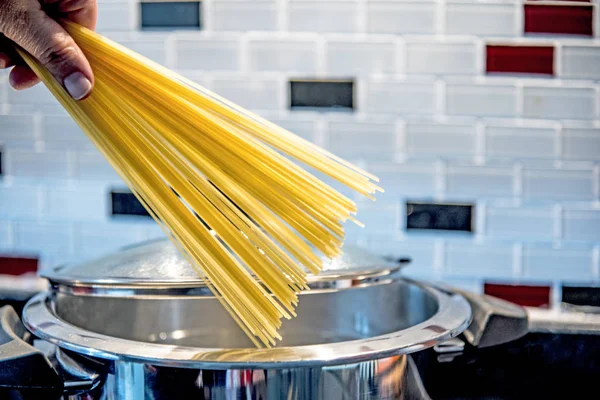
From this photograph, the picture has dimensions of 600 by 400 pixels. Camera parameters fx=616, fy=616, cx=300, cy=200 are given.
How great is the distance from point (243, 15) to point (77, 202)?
1.47 feet

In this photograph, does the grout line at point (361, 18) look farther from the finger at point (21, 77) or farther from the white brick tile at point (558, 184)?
the finger at point (21, 77)

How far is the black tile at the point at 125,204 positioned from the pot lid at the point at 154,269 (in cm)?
40

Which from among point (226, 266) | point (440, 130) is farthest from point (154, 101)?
point (440, 130)

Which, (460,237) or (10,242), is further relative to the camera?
(10,242)

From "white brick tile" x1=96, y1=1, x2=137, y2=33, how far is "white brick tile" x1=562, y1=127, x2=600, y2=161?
754 millimetres

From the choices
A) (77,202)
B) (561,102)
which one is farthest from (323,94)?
(77,202)

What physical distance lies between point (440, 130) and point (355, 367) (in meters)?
0.61

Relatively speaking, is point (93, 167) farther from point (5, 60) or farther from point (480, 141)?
point (480, 141)

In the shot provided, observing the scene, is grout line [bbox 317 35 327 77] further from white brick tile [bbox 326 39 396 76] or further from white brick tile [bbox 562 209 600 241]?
white brick tile [bbox 562 209 600 241]

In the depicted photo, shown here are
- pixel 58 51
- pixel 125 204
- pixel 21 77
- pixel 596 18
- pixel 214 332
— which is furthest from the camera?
pixel 125 204

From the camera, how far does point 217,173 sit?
1.59ft

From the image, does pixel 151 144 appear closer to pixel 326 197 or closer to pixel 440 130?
pixel 326 197

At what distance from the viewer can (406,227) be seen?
40.8 inches

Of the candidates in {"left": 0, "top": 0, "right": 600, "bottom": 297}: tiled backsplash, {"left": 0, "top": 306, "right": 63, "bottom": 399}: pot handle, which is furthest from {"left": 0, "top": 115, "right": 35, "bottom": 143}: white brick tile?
{"left": 0, "top": 306, "right": 63, "bottom": 399}: pot handle
